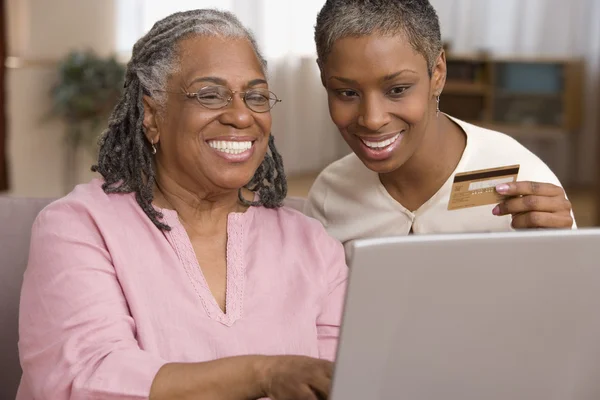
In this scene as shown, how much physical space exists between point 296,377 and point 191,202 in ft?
1.88

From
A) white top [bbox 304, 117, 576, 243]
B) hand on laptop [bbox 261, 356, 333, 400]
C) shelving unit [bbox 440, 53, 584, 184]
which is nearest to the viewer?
hand on laptop [bbox 261, 356, 333, 400]

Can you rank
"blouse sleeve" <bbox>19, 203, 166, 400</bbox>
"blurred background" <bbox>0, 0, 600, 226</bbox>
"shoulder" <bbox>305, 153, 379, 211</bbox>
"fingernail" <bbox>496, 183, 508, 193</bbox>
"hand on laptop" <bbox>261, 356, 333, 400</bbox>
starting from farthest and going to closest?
1. "blurred background" <bbox>0, 0, 600, 226</bbox>
2. "shoulder" <bbox>305, 153, 379, 211</bbox>
3. "fingernail" <bbox>496, 183, 508, 193</bbox>
4. "blouse sleeve" <bbox>19, 203, 166, 400</bbox>
5. "hand on laptop" <bbox>261, 356, 333, 400</bbox>

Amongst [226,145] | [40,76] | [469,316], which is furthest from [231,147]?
[40,76]

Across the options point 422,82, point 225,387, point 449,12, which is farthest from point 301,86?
point 225,387

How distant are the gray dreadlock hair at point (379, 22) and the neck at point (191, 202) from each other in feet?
1.21

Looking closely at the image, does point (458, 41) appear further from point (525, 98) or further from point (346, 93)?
point (346, 93)

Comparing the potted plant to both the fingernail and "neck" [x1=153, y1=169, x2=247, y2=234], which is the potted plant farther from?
the fingernail

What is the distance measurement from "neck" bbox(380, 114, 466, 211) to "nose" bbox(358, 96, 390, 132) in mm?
208

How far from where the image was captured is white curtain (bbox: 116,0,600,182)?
7.32 meters

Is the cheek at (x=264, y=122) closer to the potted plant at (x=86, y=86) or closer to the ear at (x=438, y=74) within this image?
the ear at (x=438, y=74)

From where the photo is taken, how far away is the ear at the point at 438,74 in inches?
69.9

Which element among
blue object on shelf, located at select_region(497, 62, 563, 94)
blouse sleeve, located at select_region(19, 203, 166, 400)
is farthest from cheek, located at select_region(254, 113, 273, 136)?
blue object on shelf, located at select_region(497, 62, 563, 94)

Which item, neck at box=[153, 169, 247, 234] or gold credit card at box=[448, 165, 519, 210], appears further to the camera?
neck at box=[153, 169, 247, 234]

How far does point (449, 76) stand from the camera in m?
7.54
